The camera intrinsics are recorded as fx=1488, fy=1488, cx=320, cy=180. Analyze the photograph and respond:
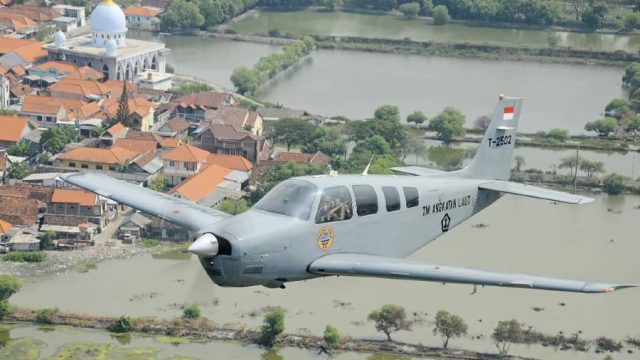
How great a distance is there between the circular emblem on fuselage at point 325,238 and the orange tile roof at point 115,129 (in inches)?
912

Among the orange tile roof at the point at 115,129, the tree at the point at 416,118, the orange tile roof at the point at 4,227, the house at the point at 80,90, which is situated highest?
the house at the point at 80,90

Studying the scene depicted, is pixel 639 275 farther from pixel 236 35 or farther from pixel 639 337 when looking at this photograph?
pixel 236 35

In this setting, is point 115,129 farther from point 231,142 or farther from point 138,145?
point 231,142

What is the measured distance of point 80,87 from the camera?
4622 cm

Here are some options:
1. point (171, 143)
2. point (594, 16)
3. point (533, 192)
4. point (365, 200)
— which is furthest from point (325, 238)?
point (594, 16)

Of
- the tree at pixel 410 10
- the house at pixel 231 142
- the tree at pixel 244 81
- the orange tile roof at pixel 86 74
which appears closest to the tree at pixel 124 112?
the house at pixel 231 142

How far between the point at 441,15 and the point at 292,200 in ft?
160

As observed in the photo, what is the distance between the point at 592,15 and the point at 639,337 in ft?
125

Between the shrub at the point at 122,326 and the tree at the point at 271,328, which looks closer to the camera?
the tree at the point at 271,328

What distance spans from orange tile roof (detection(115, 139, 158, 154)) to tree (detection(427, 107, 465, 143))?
944 centimetres

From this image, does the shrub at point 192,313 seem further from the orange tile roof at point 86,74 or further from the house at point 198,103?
the orange tile roof at point 86,74

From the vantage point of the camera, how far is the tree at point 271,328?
28328 millimetres

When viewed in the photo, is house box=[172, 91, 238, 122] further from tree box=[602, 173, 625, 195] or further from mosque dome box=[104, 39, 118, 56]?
tree box=[602, 173, 625, 195]

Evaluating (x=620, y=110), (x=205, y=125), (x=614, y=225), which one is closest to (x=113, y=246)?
(x=205, y=125)
